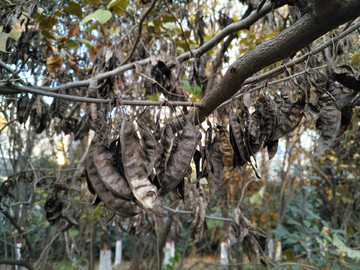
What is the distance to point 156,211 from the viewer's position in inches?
28.5

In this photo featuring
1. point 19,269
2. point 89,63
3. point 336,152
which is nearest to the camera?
point 19,269

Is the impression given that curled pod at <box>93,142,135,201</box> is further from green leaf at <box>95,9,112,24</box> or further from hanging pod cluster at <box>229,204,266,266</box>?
hanging pod cluster at <box>229,204,266,266</box>

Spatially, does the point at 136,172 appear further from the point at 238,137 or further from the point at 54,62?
the point at 54,62

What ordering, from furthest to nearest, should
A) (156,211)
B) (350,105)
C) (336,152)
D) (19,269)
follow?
(336,152) → (19,269) → (350,105) → (156,211)

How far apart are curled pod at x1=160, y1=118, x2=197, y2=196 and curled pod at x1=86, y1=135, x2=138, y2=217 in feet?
0.42

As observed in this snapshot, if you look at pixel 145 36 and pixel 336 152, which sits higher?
pixel 145 36

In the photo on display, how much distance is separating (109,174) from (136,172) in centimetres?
12

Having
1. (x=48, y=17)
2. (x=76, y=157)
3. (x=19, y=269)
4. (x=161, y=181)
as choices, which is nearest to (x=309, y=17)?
(x=161, y=181)

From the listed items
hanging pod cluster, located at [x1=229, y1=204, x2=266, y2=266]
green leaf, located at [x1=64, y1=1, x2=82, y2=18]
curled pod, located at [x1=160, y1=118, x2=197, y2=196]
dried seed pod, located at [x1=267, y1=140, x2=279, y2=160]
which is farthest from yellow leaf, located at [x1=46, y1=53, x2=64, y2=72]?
hanging pod cluster, located at [x1=229, y1=204, x2=266, y2=266]

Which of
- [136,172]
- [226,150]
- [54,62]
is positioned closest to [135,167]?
[136,172]

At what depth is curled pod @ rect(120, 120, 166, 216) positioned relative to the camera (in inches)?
29.6

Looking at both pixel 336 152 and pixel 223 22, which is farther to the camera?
pixel 336 152

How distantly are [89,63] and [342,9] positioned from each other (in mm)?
3479

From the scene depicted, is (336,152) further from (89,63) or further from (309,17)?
(309,17)
